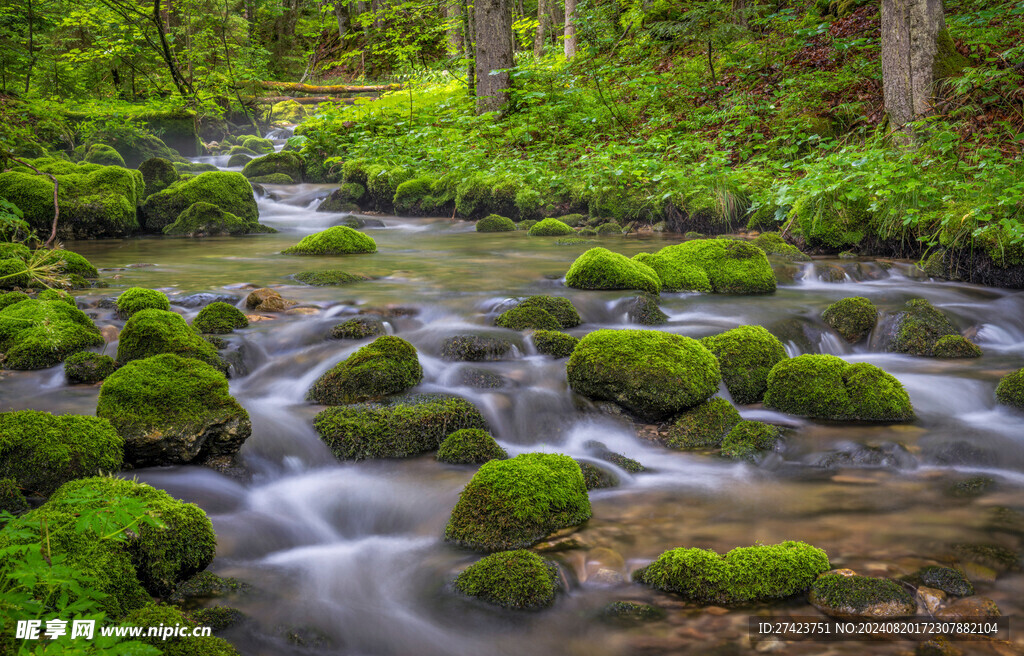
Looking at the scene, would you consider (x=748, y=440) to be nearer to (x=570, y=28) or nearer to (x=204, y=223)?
(x=204, y=223)

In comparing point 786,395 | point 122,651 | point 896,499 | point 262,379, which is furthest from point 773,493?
point 262,379

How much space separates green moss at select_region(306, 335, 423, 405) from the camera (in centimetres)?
562

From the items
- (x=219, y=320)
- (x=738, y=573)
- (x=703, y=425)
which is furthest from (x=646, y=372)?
(x=219, y=320)

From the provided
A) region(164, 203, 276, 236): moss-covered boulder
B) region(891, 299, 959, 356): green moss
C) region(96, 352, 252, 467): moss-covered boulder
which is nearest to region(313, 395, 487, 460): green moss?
region(96, 352, 252, 467): moss-covered boulder

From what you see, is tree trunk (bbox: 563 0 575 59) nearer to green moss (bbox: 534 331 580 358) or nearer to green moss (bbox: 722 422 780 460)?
green moss (bbox: 534 331 580 358)

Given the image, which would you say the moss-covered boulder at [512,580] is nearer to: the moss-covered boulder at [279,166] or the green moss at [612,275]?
the green moss at [612,275]

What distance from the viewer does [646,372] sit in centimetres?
531

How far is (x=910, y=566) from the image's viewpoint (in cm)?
359

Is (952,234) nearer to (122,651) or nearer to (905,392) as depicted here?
(905,392)

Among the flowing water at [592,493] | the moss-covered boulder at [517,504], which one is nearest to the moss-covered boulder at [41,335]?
the flowing water at [592,493]

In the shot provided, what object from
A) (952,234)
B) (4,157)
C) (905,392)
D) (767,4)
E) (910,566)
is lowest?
(910,566)

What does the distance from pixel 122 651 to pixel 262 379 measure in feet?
13.7

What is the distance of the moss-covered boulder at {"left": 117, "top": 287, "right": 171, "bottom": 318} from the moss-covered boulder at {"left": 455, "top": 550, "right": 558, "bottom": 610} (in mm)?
5030

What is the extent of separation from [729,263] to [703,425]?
4163mm
